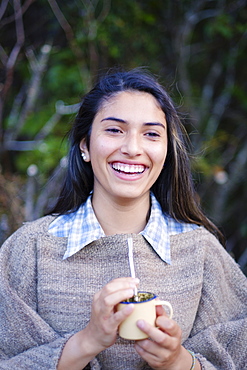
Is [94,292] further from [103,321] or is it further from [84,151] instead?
[84,151]

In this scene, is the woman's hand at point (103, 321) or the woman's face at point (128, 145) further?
→ the woman's face at point (128, 145)

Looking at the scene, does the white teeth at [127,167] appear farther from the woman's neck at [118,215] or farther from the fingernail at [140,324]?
the fingernail at [140,324]

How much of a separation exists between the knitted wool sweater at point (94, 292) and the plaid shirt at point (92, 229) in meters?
0.03

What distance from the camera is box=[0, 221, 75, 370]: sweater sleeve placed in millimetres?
1626

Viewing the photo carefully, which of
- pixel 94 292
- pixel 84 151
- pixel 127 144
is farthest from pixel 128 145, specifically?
pixel 94 292

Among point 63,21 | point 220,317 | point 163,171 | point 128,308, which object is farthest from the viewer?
point 63,21

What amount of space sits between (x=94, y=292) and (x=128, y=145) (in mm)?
601

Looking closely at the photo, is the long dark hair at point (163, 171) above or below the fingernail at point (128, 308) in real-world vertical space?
above

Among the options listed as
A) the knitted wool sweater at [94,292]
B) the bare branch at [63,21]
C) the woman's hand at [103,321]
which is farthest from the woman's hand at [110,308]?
the bare branch at [63,21]

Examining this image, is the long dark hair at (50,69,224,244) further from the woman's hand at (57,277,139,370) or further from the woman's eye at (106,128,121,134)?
the woman's hand at (57,277,139,370)

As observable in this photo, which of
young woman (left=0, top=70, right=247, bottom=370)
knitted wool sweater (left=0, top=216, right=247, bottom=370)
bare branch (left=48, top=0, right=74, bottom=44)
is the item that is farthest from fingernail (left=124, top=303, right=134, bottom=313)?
bare branch (left=48, top=0, right=74, bottom=44)

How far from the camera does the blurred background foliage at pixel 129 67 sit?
3.45 meters

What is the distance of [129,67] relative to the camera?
383 centimetres

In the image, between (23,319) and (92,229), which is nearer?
(23,319)
